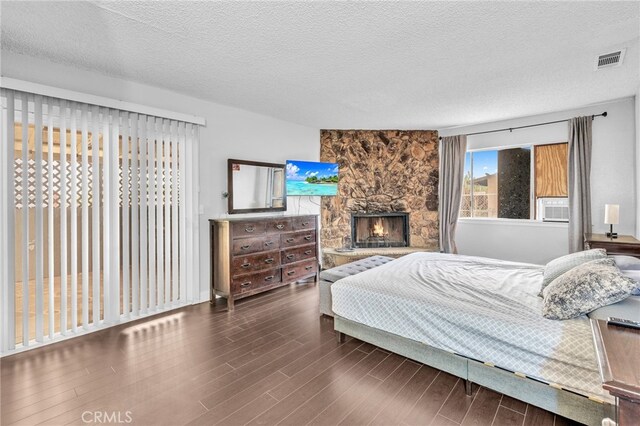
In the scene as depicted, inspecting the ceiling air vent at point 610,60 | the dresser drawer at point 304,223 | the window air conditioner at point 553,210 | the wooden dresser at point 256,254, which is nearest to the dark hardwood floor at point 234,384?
the wooden dresser at point 256,254

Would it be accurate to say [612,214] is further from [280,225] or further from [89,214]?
[89,214]

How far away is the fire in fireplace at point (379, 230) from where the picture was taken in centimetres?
566

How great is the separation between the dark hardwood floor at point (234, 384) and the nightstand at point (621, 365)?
91 cm

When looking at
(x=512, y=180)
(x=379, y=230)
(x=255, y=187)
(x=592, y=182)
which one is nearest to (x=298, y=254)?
(x=255, y=187)

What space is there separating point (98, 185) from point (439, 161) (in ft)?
16.7

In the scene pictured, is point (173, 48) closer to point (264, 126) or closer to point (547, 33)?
point (264, 126)

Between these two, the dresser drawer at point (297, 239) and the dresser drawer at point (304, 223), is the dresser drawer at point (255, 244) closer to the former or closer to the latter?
the dresser drawer at point (297, 239)

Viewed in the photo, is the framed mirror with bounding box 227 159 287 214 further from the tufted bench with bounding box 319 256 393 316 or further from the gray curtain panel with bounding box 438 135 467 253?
the gray curtain panel with bounding box 438 135 467 253

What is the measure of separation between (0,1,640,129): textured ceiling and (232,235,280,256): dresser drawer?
1795mm

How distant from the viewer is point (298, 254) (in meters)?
4.55

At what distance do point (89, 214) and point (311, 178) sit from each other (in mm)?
3061

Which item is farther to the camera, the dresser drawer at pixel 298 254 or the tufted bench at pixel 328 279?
the dresser drawer at pixel 298 254

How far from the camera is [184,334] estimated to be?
9.76 ft

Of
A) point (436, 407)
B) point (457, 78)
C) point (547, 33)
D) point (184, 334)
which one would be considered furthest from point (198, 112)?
point (436, 407)
